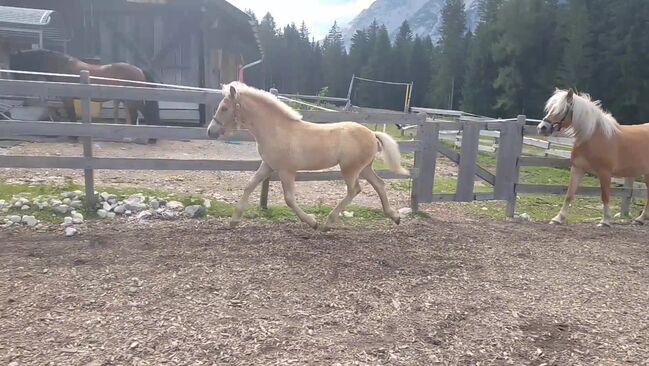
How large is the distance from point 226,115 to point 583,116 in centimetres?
511

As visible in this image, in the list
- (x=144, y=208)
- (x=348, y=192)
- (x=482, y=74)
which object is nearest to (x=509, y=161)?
(x=348, y=192)

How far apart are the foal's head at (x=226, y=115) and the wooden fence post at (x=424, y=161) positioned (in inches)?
108

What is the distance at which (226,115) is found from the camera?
18.4ft

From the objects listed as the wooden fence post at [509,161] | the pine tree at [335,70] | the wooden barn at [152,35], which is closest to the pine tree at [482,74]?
the pine tree at [335,70]

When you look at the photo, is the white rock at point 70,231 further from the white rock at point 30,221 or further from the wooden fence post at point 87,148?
the wooden fence post at point 87,148

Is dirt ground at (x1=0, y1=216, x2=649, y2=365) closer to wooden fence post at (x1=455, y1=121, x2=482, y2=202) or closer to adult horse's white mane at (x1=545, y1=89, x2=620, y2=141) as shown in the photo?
wooden fence post at (x1=455, y1=121, x2=482, y2=202)

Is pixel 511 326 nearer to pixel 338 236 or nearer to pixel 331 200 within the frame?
pixel 338 236

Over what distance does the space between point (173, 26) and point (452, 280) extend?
13.2m

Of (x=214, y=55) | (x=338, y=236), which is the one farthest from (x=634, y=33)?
(x=338, y=236)

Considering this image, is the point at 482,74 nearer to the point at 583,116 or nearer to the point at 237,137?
the point at 583,116

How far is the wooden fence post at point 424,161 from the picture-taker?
279 inches

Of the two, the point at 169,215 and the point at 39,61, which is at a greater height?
the point at 39,61

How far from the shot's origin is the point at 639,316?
3.97 meters

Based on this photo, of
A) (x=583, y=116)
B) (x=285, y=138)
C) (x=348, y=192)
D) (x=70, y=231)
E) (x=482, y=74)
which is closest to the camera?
(x=70, y=231)
